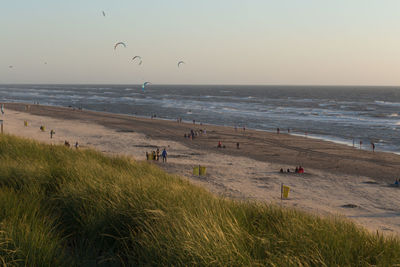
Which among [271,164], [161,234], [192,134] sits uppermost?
[161,234]

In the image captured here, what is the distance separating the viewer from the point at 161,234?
363cm

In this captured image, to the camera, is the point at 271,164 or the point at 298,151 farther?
the point at 298,151

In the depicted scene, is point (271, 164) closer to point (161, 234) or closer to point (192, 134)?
point (192, 134)

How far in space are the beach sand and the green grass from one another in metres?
5.56

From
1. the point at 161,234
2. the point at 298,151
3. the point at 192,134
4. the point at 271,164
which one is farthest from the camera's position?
the point at 192,134

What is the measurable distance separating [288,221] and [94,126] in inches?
1565

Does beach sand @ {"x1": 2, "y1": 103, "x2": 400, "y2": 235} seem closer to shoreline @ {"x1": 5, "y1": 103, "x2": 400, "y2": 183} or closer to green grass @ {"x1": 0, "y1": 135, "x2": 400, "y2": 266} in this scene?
shoreline @ {"x1": 5, "y1": 103, "x2": 400, "y2": 183}

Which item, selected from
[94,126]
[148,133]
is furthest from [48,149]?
[94,126]

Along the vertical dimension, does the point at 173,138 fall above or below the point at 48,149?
below

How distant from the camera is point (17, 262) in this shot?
3305 millimetres

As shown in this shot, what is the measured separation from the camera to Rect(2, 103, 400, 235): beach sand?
15.4 meters

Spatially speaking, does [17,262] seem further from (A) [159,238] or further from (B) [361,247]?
(B) [361,247]

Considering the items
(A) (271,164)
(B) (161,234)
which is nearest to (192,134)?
(A) (271,164)

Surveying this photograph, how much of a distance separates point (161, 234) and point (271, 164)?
21.3 meters
